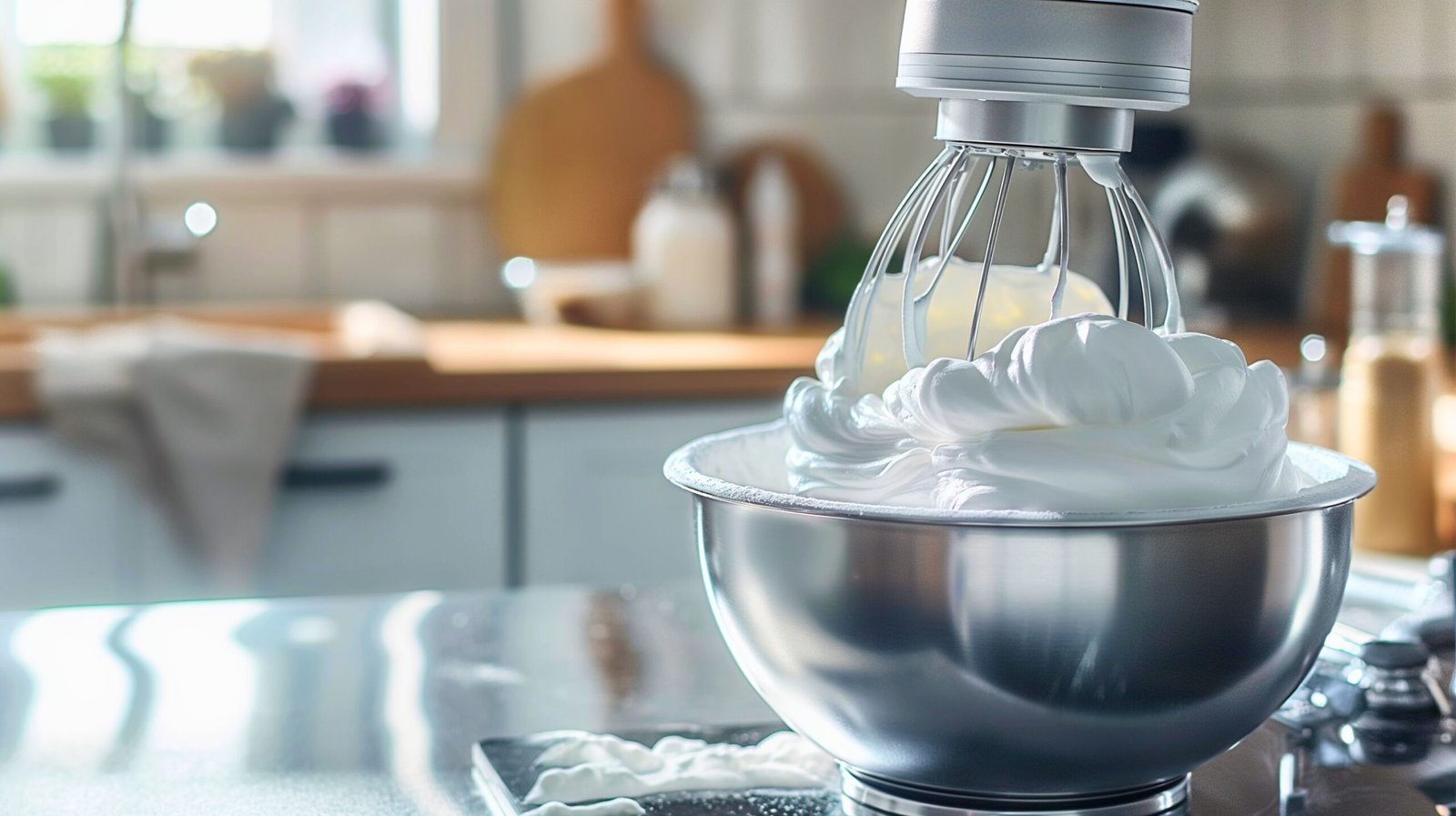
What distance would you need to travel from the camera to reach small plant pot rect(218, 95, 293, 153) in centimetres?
226

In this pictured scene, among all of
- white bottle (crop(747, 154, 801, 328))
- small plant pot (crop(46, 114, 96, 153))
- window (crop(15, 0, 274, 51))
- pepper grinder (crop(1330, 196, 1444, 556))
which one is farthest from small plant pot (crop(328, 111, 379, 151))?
pepper grinder (crop(1330, 196, 1444, 556))

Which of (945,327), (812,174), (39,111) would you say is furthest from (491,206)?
(945,327)

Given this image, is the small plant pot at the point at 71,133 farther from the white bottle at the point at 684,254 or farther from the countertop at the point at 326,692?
the countertop at the point at 326,692

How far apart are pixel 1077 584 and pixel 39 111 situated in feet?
6.90

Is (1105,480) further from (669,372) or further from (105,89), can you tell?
(105,89)

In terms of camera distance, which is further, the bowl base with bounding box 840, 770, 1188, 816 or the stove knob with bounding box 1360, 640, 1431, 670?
the stove knob with bounding box 1360, 640, 1431, 670

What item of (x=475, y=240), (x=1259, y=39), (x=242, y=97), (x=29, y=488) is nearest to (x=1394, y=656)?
(x=29, y=488)

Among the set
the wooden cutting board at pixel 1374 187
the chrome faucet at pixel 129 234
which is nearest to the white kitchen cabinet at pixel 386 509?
the chrome faucet at pixel 129 234

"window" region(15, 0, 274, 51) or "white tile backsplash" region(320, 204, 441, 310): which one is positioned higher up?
"window" region(15, 0, 274, 51)

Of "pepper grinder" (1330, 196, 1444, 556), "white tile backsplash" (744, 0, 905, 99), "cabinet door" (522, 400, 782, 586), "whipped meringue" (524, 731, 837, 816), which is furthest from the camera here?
"white tile backsplash" (744, 0, 905, 99)

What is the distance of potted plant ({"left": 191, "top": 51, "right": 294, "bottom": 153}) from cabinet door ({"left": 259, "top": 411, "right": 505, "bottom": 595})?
0.76m

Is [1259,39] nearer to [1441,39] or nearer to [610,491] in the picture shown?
[1441,39]

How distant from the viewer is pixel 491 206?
231 cm

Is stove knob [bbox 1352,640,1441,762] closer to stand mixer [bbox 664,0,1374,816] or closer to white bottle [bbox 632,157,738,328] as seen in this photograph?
stand mixer [bbox 664,0,1374,816]
